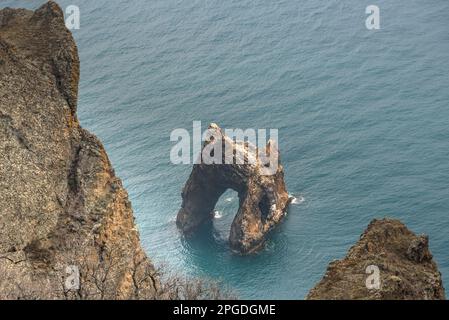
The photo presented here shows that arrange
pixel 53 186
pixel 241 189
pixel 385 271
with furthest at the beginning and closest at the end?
pixel 241 189 < pixel 53 186 < pixel 385 271

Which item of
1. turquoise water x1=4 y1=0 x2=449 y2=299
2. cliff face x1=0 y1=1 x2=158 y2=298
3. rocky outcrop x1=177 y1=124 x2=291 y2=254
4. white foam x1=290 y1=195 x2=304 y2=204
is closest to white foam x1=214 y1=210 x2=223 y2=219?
turquoise water x1=4 y1=0 x2=449 y2=299

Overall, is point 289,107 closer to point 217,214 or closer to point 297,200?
point 297,200

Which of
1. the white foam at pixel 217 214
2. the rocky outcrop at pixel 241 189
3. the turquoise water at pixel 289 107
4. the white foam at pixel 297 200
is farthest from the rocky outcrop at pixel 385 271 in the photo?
the white foam at pixel 217 214

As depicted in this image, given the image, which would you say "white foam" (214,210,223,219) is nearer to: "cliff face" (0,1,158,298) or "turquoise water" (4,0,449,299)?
"turquoise water" (4,0,449,299)

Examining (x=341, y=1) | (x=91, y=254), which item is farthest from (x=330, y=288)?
(x=341, y=1)

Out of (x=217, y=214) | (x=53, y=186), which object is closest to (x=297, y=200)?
(x=217, y=214)
